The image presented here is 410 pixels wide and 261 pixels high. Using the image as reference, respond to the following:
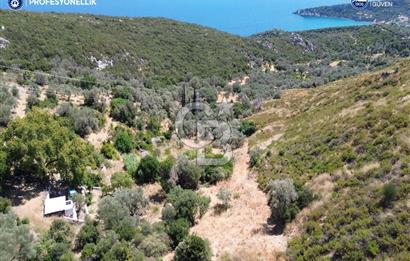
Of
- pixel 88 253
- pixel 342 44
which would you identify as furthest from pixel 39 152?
pixel 342 44

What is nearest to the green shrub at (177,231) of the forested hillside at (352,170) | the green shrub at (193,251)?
the green shrub at (193,251)

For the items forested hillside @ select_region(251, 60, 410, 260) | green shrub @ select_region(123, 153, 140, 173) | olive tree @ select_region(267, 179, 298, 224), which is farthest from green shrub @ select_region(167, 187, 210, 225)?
green shrub @ select_region(123, 153, 140, 173)

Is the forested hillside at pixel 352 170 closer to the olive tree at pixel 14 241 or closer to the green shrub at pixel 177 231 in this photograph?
the green shrub at pixel 177 231

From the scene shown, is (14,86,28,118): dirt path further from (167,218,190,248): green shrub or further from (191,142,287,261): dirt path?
(167,218,190,248): green shrub

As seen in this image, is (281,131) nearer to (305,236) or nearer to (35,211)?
(305,236)

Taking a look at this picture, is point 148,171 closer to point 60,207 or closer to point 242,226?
point 60,207

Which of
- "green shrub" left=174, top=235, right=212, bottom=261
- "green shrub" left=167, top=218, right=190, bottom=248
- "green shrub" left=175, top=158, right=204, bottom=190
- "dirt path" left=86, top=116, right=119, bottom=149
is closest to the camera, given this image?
"green shrub" left=174, top=235, right=212, bottom=261

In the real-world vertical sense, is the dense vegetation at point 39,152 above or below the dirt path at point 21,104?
below
